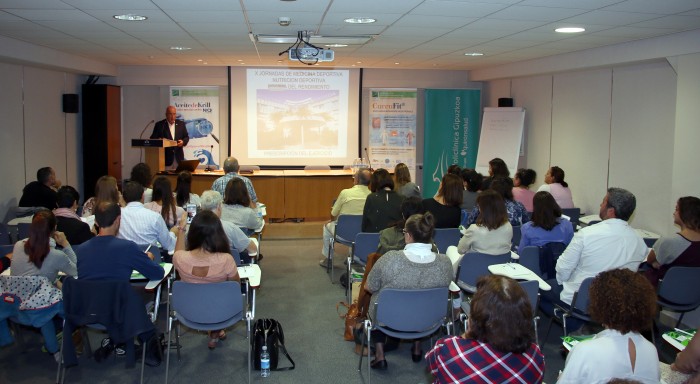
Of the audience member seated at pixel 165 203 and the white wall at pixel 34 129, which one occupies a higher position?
the white wall at pixel 34 129

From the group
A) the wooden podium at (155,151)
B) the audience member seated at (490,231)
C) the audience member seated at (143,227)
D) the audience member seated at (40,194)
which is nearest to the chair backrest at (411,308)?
the audience member seated at (490,231)

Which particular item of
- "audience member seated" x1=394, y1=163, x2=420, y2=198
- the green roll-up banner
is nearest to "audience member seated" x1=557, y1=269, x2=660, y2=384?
"audience member seated" x1=394, y1=163, x2=420, y2=198

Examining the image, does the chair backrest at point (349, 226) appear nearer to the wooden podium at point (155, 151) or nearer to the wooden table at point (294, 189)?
the wooden table at point (294, 189)

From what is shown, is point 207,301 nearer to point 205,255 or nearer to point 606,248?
point 205,255

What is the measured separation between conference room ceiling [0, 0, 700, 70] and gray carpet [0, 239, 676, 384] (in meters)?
2.83

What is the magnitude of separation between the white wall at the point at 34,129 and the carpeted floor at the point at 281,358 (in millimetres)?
4258

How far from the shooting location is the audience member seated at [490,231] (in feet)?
16.0

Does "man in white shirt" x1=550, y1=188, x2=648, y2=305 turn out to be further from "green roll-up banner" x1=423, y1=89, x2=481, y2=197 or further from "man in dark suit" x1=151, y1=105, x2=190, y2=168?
"man in dark suit" x1=151, y1=105, x2=190, y2=168

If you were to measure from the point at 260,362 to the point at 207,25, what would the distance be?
11.4 feet

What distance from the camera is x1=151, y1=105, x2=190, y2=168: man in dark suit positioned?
11047mm

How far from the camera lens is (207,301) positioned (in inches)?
155

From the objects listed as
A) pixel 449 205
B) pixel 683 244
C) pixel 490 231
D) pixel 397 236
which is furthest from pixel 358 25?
pixel 683 244

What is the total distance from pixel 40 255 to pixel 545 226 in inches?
155

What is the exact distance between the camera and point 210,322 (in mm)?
4043
